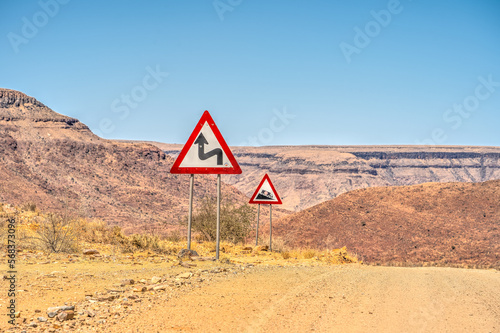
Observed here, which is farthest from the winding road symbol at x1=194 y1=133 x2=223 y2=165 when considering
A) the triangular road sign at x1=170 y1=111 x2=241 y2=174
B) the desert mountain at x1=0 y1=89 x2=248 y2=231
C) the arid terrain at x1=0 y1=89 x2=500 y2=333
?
the desert mountain at x1=0 y1=89 x2=248 y2=231

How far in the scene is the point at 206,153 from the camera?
9961 mm

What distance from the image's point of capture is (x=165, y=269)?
27.8 feet

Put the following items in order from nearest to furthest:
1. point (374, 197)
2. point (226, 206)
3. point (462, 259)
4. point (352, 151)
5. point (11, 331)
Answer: point (11, 331) → point (226, 206) → point (462, 259) → point (374, 197) → point (352, 151)

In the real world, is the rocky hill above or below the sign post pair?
→ above

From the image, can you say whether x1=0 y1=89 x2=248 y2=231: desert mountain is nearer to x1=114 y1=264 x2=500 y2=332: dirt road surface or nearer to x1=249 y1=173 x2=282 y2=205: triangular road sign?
x1=249 y1=173 x2=282 y2=205: triangular road sign

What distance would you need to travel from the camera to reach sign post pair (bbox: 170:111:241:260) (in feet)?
32.2

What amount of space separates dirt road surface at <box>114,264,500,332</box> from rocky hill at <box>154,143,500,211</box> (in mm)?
115415

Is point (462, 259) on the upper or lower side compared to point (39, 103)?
lower

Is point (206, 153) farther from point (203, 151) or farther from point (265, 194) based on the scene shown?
point (265, 194)

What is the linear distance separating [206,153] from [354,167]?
13253 cm

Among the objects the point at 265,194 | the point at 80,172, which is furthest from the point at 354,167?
the point at 265,194

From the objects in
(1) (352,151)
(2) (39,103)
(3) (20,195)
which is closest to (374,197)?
(3) (20,195)

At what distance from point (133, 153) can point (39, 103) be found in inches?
667

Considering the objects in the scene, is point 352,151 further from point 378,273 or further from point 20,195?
point 378,273
